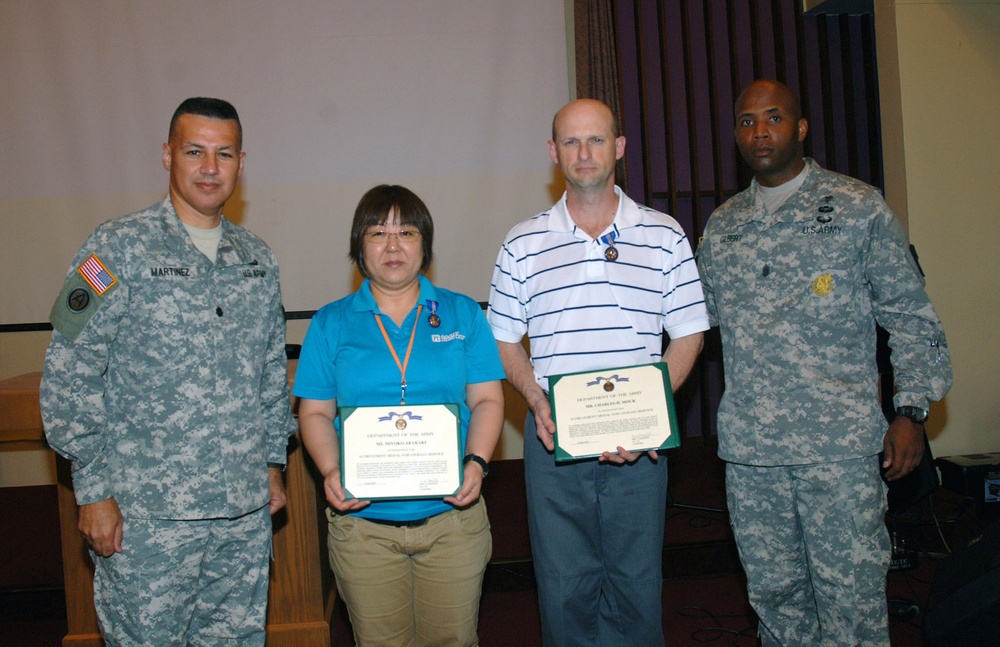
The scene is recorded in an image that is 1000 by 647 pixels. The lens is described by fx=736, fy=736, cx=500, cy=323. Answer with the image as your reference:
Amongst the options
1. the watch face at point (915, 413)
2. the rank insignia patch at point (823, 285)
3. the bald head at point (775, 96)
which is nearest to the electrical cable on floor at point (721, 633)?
the watch face at point (915, 413)

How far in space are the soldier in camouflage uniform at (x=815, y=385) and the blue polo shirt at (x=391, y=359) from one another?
0.88 metres

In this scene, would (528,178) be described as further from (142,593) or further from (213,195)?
(142,593)

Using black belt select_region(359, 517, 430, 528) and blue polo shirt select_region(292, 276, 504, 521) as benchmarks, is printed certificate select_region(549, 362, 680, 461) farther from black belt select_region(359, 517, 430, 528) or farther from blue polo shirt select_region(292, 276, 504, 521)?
black belt select_region(359, 517, 430, 528)

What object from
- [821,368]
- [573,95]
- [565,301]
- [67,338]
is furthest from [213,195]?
[573,95]

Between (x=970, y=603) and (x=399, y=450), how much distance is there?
1381 mm

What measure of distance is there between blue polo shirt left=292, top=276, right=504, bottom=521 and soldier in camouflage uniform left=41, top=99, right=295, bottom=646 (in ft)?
0.67

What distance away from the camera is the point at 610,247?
2082mm

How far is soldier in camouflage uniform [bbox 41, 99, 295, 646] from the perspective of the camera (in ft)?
5.78

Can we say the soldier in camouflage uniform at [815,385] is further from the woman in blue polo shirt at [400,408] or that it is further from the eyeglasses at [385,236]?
the eyeglasses at [385,236]

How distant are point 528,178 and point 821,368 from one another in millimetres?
2957

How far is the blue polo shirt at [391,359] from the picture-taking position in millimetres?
1875

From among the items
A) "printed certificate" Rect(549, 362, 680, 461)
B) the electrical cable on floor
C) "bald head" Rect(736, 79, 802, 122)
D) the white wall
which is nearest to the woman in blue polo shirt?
"printed certificate" Rect(549, 362, 680, 461)

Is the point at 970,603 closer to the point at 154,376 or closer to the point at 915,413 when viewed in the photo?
the point at 915,413

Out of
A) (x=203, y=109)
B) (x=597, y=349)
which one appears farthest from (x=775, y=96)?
(x=203, y=109)
